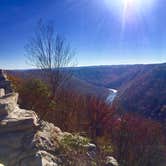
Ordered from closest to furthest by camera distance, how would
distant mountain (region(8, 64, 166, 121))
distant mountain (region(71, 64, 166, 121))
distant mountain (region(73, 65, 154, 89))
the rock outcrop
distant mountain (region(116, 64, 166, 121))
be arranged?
the rock outcrop
distant mountain (region(8, 64, 166, 121))
distant mountain (region(116, 64, 166, 121))
distant mountain (region(71, 64, 166, 121))
distant mountain (region(73, 65, 154, 89))

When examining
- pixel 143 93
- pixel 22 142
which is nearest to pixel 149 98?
pixel 143 93

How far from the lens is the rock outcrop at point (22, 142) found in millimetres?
6824

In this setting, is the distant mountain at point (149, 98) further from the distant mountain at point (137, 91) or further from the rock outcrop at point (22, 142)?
the rock outcrop at point (22, 142)

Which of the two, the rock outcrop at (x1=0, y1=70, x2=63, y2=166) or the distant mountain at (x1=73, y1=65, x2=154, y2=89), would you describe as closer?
the rock outcrop at (x1=0, y1=70, x2=63, y2=166)

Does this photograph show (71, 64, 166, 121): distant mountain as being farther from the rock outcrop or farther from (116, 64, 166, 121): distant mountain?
the rock outcrop

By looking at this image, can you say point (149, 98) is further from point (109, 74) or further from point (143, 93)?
point (109, 74)

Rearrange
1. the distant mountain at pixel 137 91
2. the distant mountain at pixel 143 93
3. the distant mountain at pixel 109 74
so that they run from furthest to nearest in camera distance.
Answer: the distant mountain at pixel 109 74
the distant mountain at pixel 143 93
the distant mountain at pixel 137 91

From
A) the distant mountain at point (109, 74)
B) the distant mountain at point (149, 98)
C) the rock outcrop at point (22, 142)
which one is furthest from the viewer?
the distant mountain at point (109, 74)

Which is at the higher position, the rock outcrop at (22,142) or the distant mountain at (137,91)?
the rock outcrop at (22,142)

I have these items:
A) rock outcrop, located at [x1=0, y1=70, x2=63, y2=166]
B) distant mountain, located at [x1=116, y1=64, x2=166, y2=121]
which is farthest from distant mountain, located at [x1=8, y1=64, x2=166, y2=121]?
rock outcrop, located at [x1=0, y1=70, x2=63, y2=166]

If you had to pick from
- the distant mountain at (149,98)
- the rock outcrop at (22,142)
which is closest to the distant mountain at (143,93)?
the distant mountain at (149,98)

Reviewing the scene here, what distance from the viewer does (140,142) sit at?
28797mm

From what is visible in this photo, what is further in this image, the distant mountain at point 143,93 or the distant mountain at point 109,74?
the distant mountain at point 109,74

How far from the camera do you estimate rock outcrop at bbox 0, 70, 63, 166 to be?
22.4 feet
